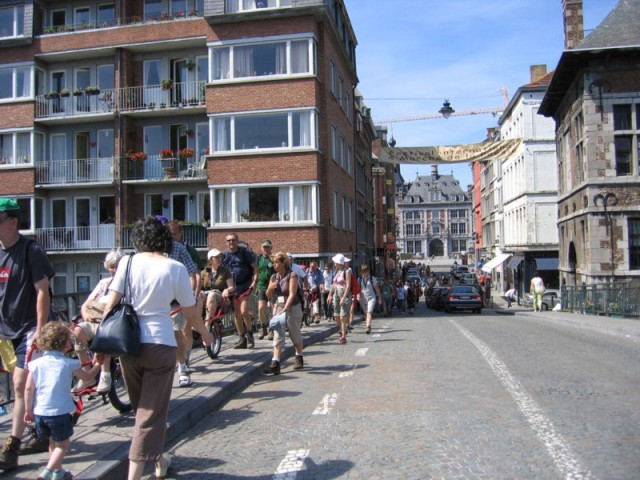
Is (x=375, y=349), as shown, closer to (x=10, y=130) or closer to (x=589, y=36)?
(x=589, y=36)

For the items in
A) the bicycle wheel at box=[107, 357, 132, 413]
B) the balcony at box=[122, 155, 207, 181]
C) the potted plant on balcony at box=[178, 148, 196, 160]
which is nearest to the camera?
the bicycle wheel at box=[107, 357, 132, 413]

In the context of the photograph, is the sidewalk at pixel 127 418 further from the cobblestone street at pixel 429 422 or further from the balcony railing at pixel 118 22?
the balcony railing at pixel 118 22

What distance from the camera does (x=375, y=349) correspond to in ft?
40.9

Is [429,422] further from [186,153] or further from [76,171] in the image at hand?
[76,171]

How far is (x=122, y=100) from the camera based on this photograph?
2809 cm

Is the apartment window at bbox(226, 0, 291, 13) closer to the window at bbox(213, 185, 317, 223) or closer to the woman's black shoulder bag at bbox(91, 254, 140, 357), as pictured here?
the window at bbox(213, 185, 317, 223)

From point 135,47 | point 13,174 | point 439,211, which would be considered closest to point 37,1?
point 135,47

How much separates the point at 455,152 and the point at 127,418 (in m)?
24.4

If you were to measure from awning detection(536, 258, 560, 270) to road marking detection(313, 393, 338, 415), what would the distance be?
133 ft

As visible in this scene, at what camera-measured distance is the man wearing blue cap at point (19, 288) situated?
4.93 m

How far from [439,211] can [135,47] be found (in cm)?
12222

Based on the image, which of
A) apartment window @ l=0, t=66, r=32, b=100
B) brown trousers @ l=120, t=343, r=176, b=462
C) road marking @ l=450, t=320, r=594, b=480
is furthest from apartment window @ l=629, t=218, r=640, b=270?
apartment window @ l=0, t=66, r=32, b=100

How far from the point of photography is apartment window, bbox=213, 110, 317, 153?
25391 millimetres

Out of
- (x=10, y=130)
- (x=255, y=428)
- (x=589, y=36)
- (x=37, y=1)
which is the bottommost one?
(x=255, y=428)
